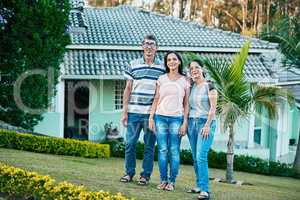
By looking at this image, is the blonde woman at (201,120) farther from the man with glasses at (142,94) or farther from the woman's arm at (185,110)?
the man with glasses at (142,94)

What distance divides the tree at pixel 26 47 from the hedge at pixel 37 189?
6129 mm

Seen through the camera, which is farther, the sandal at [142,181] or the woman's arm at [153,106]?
the sandal at [142,181]

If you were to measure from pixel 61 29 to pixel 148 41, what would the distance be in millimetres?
6531

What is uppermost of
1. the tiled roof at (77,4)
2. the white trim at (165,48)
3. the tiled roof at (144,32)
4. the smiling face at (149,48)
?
the tiled roof at (77,4)

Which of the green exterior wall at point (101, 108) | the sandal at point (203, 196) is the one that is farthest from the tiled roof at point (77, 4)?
the sandal at point (203, 196)

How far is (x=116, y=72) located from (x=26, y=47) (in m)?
4.03

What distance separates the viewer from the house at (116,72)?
600 inches

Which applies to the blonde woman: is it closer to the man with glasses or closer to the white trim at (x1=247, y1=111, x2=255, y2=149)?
the man with glasses

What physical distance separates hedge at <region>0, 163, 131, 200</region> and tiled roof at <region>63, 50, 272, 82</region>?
30.1ft

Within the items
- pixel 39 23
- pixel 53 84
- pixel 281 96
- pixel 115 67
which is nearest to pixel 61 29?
pixel 39 23

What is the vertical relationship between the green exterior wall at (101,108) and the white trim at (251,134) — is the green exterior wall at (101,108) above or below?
above

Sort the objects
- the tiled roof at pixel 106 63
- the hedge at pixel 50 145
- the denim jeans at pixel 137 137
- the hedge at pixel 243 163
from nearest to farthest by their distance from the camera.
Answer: the denim jeans at pixel 137 137 < the hedge at pixel 50 145 < the hedge at pixel 243 163 < the tiled roof at pixel 106 63

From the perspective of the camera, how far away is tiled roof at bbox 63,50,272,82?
49.6 ft

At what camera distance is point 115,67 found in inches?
608
